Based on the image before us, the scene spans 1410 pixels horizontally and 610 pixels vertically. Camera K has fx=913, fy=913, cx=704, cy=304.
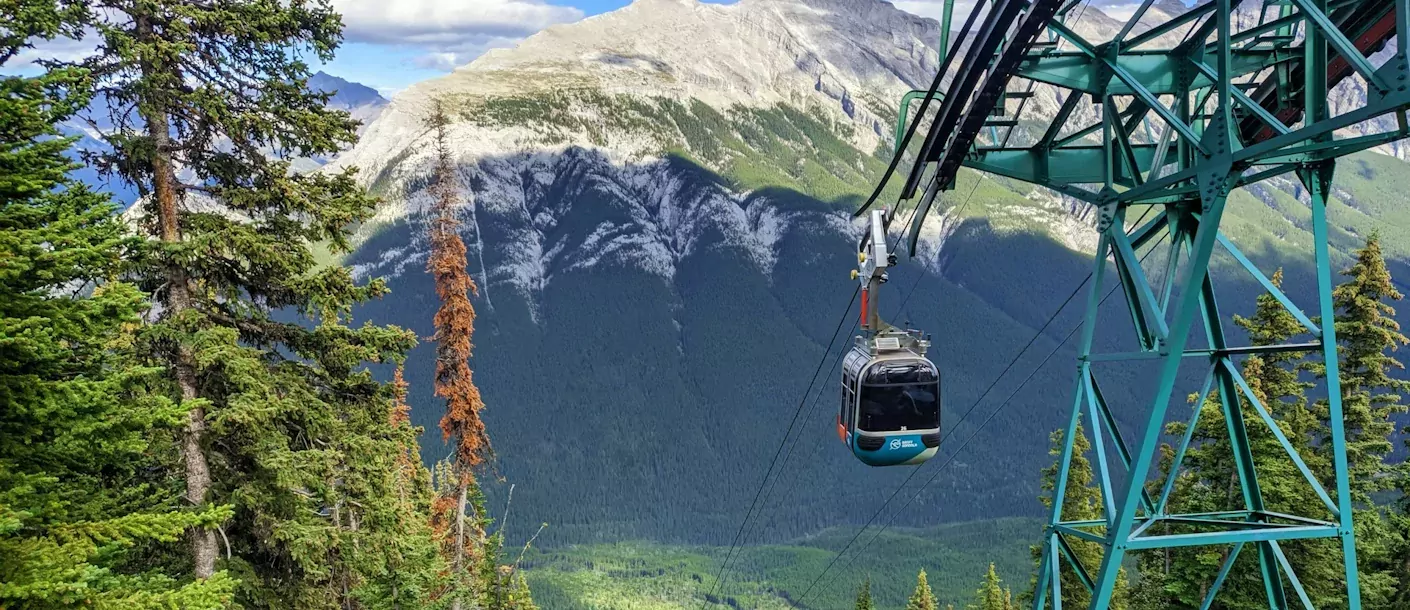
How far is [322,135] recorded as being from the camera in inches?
483

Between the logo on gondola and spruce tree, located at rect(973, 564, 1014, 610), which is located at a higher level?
the logo on gondola

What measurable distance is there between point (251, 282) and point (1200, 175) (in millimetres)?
11798

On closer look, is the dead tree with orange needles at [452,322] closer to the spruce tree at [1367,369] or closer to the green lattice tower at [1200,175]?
the green lattice tower at [1200,175]

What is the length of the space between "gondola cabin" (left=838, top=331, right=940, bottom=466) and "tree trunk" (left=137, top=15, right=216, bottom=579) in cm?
1088

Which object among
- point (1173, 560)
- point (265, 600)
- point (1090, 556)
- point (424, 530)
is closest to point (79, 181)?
point (265, 600)

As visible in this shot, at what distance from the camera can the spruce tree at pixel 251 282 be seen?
449 inches

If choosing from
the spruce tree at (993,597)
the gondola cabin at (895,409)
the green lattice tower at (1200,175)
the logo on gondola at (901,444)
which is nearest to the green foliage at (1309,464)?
the gondola cabin at (895,409)

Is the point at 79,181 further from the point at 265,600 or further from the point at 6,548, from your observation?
the point at 265,600

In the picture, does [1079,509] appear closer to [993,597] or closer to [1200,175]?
[993,597]

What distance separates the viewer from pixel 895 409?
56.6 ft

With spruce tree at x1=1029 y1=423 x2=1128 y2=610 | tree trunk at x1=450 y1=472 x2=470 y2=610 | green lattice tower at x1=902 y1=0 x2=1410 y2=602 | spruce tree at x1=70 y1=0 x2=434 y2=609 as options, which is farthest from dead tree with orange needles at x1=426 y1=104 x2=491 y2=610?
spruce tree at x1=1029 y1=423 x2=1128 y2=610

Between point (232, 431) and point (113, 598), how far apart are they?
11.3 feet

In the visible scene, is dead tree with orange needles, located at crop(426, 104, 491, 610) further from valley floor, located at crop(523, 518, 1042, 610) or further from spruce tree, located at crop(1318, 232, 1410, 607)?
valley floor, located at crop(523, 518, 1042, 610)

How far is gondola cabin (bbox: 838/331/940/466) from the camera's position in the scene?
17188 mm
